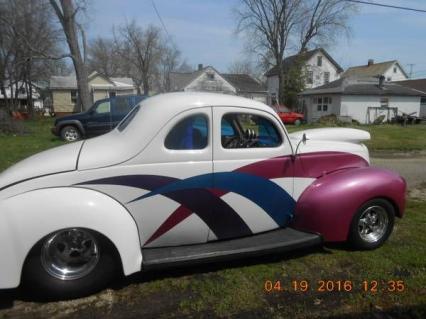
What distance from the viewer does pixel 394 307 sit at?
11.5 feet

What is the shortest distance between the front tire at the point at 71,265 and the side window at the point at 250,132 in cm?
164

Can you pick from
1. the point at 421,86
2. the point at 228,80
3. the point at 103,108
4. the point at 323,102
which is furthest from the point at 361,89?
the point at 103,108

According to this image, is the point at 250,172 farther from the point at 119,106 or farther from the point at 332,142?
the point at 119,106

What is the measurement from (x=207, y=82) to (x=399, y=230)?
52.4 m

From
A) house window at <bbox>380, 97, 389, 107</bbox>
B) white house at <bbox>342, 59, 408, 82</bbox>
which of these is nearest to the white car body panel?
house window at <bbox>380, 97, 389, 107</bbox>

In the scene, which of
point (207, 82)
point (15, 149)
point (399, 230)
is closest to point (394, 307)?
point (399, 230)

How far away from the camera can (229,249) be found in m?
3.87

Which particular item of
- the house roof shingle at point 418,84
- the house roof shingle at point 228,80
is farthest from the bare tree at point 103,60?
the house roof shingle at point 418,84

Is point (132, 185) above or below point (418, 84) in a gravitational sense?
below

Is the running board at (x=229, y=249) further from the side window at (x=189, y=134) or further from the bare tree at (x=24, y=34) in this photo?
the bare tree at (x=24, y=34)

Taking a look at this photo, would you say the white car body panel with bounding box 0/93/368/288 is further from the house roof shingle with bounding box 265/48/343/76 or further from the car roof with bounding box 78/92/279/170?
the house roof shingle with bounding box 265/48/343/76

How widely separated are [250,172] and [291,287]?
1192 millimetres

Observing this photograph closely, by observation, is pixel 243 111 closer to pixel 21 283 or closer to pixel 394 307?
pixel 394 307

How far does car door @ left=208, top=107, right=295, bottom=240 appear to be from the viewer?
3.97 meters
